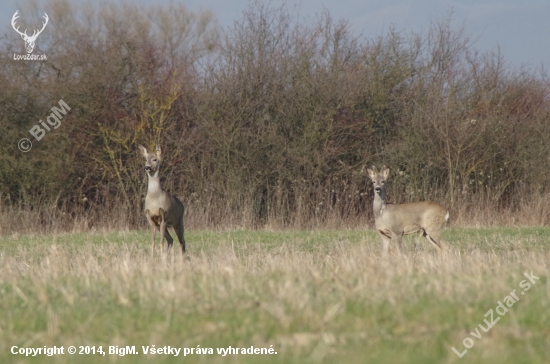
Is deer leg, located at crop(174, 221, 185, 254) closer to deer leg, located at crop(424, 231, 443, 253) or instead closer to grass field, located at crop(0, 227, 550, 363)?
deer leg, located at crop(424, 231, 443, 253)

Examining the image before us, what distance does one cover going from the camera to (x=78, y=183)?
64.0 ft

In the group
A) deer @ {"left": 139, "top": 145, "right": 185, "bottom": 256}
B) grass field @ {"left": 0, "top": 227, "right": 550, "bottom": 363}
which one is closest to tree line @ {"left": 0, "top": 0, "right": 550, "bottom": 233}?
deer @ {"left": 139, "top": 145, "right": 185, "bottom": 256}

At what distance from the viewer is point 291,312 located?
5.27m

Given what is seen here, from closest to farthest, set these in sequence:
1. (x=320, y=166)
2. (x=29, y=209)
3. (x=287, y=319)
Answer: (x=287, y=319) → (x=29, y=209) → (x=320, y=166)

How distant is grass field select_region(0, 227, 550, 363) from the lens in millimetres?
4641

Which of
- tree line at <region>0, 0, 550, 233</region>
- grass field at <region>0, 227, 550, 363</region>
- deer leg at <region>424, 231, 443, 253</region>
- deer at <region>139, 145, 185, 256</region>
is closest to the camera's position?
grass field at <region>0, 227, 550, 363</region>

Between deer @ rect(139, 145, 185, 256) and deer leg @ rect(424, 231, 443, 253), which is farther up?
deer @ rect(139, 145, 185, 256)

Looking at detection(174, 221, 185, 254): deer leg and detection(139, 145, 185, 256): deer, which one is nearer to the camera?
detection(174, 221, 185, 254): deer leg

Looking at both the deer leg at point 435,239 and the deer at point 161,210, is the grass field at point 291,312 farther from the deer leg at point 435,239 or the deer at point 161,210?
the deer at point 161,210

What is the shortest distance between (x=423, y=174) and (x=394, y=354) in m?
16.0

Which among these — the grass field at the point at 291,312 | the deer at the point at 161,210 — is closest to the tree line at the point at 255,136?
the deer at the point at 161,210

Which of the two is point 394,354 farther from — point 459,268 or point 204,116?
point 204,116

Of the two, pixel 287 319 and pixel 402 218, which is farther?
pixel 402 218

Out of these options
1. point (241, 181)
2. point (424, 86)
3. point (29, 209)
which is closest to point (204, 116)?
point (241, 181)
